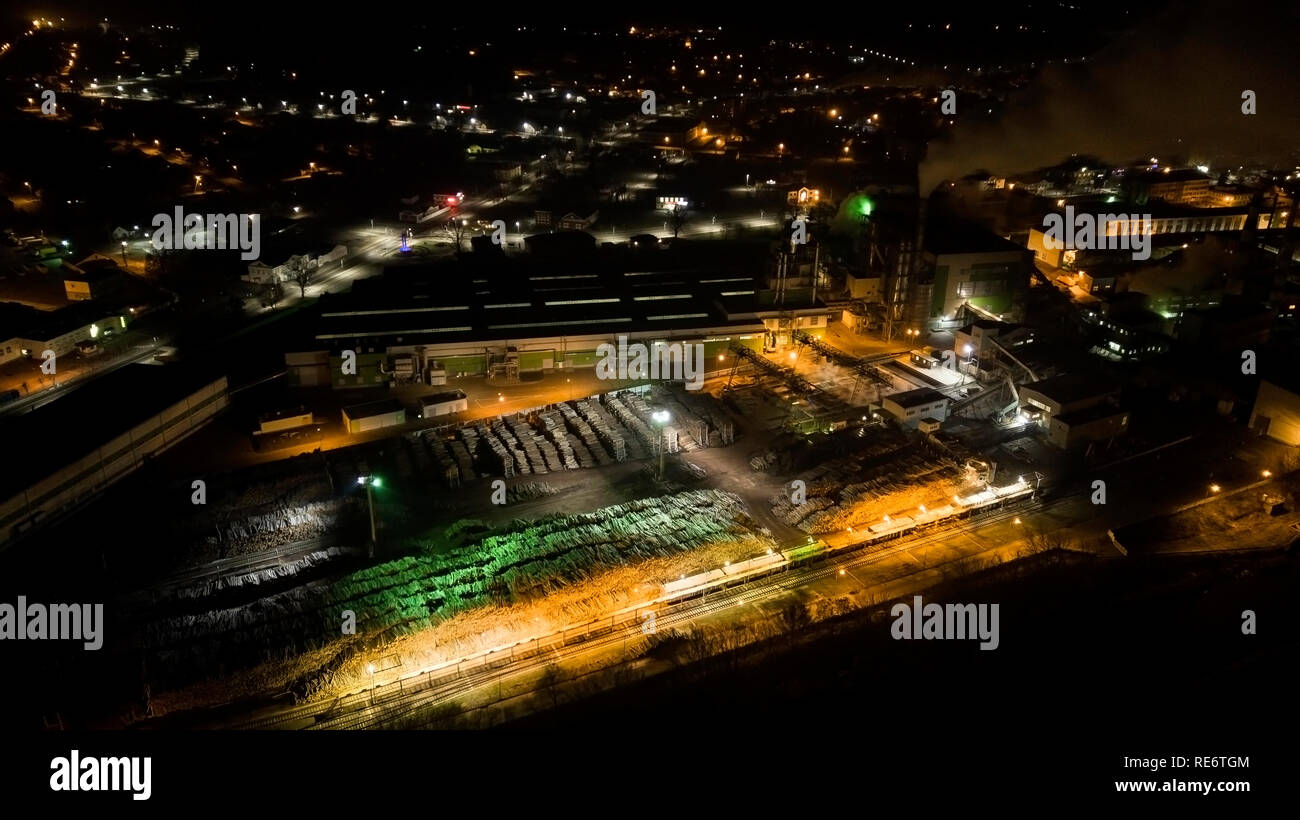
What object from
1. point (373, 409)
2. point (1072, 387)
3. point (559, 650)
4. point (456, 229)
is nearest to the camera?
point (559, 650)

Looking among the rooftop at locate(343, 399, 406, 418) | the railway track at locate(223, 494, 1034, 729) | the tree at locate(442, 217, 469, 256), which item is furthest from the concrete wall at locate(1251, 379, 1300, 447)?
the tree at locate(442, 217, 469, 256)

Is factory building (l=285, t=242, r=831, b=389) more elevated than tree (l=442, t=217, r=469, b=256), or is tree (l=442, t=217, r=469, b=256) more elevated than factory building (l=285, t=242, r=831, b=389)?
tree (l=442, t=217, r=469, b=256)

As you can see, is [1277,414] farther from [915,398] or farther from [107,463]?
[107,463]

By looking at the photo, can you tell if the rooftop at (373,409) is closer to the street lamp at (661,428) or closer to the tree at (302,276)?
the street lamp at (661,428)

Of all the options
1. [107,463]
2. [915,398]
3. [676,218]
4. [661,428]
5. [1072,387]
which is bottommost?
[107,463]

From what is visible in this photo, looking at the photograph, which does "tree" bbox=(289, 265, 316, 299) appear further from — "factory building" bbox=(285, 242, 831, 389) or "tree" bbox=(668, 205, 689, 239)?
"tree" bbox=(668, 205, 689, 239)

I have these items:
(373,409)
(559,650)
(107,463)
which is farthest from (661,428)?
(107,463)

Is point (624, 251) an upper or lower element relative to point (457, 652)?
upper

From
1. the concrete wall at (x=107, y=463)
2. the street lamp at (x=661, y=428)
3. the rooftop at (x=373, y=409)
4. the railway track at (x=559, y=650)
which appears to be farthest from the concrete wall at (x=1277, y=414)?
the concrete wall at (x=107, y=463)

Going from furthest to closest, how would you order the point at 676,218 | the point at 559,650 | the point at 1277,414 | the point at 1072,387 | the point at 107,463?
the point at 676,218 < the point at 1072,387 < the point at 1277,414 < the point at 107,463 < the point at 559,650
